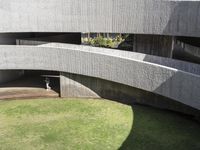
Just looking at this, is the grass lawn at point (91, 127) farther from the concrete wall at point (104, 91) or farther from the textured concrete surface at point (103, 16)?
the textured concrete surface at point (103, 16)

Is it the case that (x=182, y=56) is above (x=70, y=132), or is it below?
above

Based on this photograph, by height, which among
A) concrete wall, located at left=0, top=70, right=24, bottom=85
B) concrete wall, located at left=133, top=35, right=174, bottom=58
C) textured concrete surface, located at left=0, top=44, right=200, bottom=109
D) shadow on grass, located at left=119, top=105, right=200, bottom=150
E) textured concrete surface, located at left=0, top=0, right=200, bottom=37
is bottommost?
shadow on grass, located at left=119, top=105, right=200, bottom=150

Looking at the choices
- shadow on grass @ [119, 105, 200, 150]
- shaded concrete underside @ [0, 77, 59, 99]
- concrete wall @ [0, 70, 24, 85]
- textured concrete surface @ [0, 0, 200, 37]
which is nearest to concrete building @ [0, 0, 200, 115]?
textured concrete surface @ [0, 0, 200, 37]

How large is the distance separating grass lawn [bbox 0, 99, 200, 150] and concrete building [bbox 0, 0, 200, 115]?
1090 millimetres

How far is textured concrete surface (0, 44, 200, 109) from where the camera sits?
1439cm

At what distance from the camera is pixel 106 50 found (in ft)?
66.2

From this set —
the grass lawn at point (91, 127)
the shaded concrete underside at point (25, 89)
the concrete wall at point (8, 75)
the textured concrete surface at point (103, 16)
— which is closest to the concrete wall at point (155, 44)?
the textured concrete surface at point (103, 16)

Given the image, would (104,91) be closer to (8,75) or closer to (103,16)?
(103,16)

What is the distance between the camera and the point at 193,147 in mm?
13930

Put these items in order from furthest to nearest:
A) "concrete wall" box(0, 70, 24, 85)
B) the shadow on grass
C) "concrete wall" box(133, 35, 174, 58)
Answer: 1. "concrete wall" box(0, 70, 24, 85)
2. "concrete wall" box(133, 35, 174, 58)
3. the shadow on grass

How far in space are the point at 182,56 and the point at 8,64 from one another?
1448cm

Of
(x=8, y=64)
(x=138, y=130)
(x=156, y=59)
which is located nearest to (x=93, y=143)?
(x=138, y=130)

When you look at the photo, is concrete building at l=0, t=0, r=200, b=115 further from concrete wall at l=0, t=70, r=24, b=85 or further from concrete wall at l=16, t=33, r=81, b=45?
concrete wall at l=16, t=33, r=81, b=45

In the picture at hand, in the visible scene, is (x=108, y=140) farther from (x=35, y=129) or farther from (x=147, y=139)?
(x=35, y=129)
